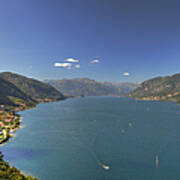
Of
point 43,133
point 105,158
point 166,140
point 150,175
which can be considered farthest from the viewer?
point 43,133

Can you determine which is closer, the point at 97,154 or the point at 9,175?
the point at 9,175

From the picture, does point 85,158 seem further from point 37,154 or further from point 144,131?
point 144,131

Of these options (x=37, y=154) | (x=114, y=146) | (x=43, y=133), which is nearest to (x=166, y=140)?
(x=114, y=146)

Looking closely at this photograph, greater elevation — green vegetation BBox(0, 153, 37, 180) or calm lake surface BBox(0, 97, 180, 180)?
green vegetation BBox(0, 153, 37, 180)

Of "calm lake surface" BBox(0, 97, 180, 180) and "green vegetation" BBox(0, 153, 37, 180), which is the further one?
"calm lake surface" BBox(0, 97, 180, 180)

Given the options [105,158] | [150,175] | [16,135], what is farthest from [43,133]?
[150,175]

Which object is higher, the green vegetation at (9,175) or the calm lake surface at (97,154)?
the green vegetation at (9,175)

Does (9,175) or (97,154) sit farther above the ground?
(9,175)

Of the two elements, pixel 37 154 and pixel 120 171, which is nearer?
pixel 120 171

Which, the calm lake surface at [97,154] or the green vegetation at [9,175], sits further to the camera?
the calm lake surface at [97,154]

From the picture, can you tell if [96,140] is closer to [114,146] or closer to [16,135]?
[114,146]

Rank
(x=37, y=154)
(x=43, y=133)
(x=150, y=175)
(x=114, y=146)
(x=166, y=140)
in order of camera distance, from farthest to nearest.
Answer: (x=43, y=133), (x=166, y=140), (x=114, y=146), (x=37, y=154), (x=150, y=175)
